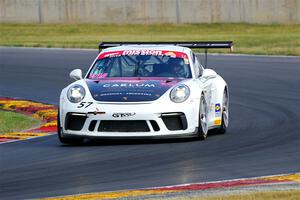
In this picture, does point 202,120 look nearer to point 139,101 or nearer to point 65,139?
point 139,101

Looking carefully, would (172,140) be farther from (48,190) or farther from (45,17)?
(45,17)

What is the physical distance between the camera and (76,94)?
12.3 metres

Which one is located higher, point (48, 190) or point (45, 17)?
point (48, 190)

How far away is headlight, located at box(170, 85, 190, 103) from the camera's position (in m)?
12.2

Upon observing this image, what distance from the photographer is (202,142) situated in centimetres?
1232

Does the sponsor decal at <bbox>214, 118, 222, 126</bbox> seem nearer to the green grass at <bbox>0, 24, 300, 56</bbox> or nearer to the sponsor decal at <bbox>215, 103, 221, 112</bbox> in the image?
the sponsor decal at <bbox>215, 103, 221, 112</bbox>

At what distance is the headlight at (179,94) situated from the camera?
12227 millimetres

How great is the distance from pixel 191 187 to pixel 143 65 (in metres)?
4.57

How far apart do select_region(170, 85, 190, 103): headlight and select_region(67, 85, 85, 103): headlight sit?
1.03m

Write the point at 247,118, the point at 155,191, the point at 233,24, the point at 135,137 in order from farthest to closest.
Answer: the point at 233,24, the point at 247,118, the point at 135,137, the point at 155,191

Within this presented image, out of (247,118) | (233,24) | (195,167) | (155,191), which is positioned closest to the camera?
(155,191)

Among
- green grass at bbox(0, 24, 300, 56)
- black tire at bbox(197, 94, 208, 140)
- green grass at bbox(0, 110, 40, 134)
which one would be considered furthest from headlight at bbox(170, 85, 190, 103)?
green grass at bbox(0, 24, 300, 56)

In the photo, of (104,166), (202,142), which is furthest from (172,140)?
(104,166)

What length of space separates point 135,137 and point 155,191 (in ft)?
10.9
